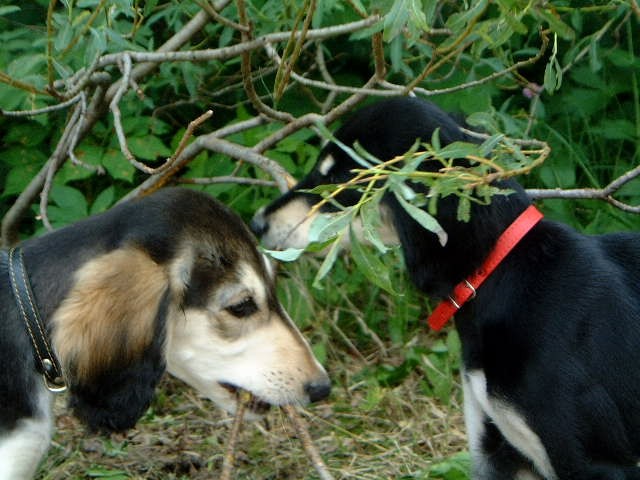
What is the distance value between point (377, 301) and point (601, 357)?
2.33 meters

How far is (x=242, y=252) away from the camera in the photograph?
384cm

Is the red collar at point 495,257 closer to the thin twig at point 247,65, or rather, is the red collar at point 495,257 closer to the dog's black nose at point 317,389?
the dog's black nose at point 317,389

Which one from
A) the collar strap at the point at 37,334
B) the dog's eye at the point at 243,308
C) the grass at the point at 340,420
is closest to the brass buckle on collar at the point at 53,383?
the collar strap at the point at 37,334

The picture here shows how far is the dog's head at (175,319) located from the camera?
3.51m

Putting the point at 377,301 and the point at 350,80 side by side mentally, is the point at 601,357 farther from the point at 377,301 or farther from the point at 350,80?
the point at 350,80

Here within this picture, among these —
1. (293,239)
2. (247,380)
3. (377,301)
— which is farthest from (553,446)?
(377,301)

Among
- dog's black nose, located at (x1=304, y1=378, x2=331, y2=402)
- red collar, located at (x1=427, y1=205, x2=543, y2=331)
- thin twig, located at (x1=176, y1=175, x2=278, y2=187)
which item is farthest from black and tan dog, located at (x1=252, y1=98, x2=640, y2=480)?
thin twig, located at (x1=176, y1=175, x2=278, y2=187)

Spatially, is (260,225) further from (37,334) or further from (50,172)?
(50,172)

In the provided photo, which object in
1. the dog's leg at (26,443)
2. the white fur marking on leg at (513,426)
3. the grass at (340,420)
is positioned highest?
the dog's leg at (26,443)

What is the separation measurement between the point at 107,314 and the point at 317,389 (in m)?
0.76

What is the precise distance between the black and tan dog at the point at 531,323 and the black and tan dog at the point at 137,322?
0.44 m

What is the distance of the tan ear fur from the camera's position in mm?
3482

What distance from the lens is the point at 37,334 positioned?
3.49 meters

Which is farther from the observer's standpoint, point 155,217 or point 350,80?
point 350,80
